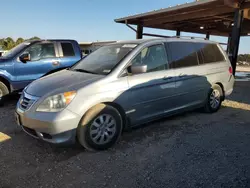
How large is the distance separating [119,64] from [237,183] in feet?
7.38

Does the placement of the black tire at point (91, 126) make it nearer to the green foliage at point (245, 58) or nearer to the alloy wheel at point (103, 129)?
the alloy wheel at point (103, 129)

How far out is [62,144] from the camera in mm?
3168

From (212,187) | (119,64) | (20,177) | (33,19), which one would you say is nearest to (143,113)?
(119,64)

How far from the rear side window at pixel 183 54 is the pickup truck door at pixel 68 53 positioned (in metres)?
3.45

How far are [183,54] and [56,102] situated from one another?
270cm

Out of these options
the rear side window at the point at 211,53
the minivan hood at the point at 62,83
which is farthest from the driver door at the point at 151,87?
the rear side window at the point at 211,53

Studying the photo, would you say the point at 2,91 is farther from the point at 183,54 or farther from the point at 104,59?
the point at 183,54

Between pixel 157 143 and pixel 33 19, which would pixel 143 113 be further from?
pixel 33 19

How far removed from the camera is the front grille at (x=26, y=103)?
3296 millimetres

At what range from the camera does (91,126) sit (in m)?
3.30

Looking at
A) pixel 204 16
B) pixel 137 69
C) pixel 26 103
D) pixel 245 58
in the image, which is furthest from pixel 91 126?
pixel 245 58

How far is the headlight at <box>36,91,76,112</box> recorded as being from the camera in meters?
3.12

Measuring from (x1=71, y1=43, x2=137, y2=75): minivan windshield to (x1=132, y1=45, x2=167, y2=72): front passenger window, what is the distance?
0.68 ft

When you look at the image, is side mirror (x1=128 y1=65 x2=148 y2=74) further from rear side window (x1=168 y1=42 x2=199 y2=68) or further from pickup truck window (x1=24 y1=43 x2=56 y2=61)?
pickup truck window (x1=24 y1=43 x2=56 y2=61)
